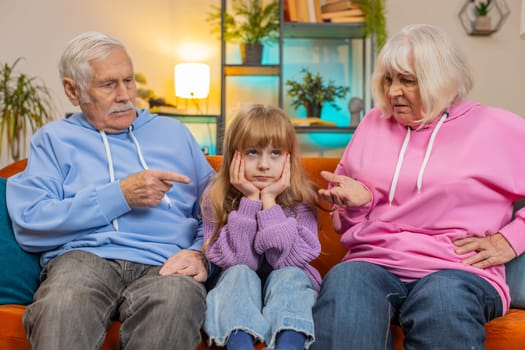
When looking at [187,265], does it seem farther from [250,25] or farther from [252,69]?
[250,25]

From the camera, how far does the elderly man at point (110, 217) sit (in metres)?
1.57

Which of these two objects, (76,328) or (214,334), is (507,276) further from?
(76,328)

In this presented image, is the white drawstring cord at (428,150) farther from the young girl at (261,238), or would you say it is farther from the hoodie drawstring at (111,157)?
the hoodie drawstring at (111,157)

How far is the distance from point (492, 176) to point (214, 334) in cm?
85

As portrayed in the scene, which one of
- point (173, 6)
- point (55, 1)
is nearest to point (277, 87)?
point (173, 6)

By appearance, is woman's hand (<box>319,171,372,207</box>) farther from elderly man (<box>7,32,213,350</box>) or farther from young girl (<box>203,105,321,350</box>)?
elderly man (<box>7,32,213,350</box>)

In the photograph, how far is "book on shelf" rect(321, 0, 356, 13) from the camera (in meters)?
4.18

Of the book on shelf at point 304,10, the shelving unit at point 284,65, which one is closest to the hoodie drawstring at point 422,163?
the shelving unit at point 284,65

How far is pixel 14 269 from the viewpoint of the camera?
6.00 ft

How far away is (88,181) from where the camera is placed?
197cm

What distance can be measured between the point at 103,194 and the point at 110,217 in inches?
2.7

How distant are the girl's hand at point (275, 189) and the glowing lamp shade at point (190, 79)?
241 cm

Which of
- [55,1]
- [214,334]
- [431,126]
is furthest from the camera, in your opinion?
[55,1]

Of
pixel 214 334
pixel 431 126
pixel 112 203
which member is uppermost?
pixel 431 126
